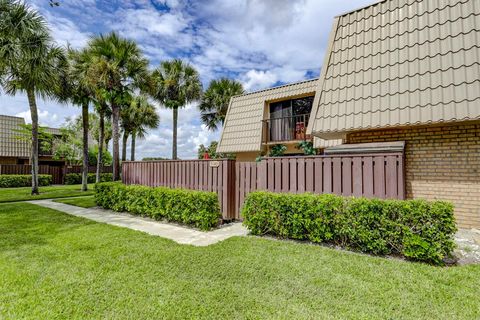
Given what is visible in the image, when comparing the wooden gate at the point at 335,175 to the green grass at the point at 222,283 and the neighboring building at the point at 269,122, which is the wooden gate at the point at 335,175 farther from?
the neighboring building at the point at 269,122

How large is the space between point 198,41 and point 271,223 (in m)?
8.85

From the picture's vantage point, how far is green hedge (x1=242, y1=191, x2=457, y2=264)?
3.97 metres

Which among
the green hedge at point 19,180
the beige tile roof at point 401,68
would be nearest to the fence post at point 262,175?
the beige tile roof at point 401,68

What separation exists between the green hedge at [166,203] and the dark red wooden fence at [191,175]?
0.66 m

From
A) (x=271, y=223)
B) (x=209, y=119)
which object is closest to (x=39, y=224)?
(x=271, y=223)

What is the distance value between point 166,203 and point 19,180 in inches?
748

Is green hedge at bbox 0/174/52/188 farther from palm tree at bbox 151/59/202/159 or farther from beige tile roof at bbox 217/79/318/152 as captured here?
beige tile roof at bbox 217/79/318/152

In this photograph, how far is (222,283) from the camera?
3383mm

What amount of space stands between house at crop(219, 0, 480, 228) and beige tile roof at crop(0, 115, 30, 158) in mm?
31001

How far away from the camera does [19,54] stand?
11.5 meters

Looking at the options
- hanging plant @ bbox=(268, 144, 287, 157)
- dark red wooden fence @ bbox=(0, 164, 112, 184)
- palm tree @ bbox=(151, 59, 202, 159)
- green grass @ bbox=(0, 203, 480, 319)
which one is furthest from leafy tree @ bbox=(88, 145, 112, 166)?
green grass @ bbox=(0, 203, 480, 319)

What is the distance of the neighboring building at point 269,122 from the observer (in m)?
14.0

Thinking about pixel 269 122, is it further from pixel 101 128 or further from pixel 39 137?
pixel 39 137

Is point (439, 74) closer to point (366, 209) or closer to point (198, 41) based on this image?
point (366, 209)
